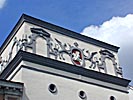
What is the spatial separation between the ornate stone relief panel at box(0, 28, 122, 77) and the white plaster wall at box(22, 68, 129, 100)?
2.03 m

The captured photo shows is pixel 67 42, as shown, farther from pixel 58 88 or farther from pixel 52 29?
pixel 58 88

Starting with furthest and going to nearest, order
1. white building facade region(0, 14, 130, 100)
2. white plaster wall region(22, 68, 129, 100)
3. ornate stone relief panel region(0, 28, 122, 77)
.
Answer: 1. ornate stone relief panel region(0, 28, 122, 77)
2. white building facade region(0, 14, 130, 100)
3. white plaster wall region(22, 68, 129, 100)

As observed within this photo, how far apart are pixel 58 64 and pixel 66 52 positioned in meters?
2.02

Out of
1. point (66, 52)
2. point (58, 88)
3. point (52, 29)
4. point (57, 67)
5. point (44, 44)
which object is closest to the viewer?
point (58, 88)

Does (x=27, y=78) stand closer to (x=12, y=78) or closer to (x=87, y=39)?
(x=12, y=78)

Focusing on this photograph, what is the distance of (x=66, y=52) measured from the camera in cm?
3050

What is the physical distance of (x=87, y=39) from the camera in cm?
3256

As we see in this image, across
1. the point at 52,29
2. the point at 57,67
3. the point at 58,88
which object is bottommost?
the point at 58,88

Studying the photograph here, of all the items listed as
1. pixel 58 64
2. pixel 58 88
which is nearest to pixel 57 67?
pixel 58 64

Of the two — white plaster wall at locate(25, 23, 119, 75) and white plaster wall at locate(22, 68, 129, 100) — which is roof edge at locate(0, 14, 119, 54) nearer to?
white plaster wall at locate(25, 23, 119, 75)

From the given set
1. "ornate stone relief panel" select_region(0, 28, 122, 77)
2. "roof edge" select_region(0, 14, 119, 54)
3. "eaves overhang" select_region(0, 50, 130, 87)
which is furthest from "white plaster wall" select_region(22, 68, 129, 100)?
"roof edge" select_region(0, 14, 119, 54)

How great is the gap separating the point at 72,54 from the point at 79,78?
2411 millimetres

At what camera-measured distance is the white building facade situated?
27266 mm

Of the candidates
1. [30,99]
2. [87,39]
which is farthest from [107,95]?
[30,99]
